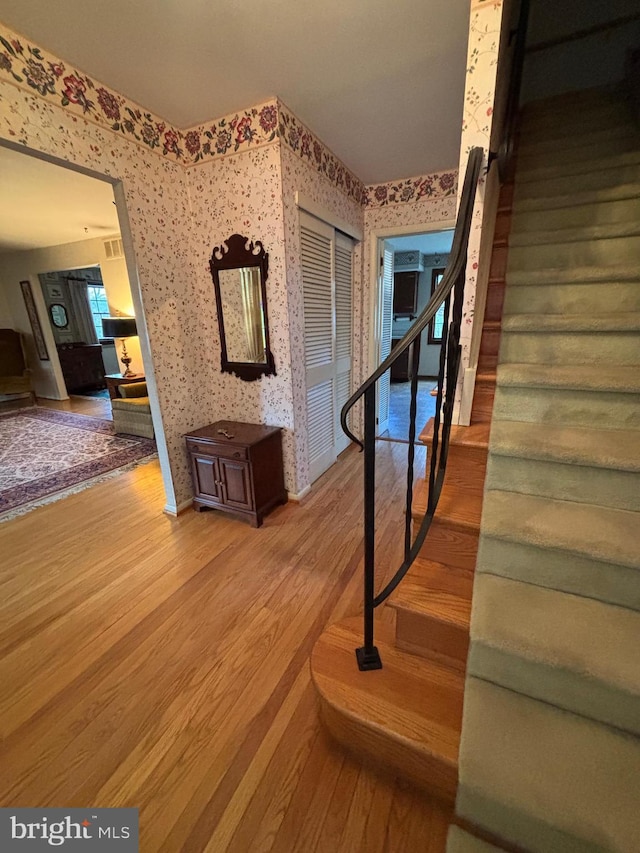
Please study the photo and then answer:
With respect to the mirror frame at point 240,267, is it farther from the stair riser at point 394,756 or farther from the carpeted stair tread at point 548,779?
the carpeted stair tread at point 548,779

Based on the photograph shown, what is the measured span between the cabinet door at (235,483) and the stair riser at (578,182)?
2503 mm

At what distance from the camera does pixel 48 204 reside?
337 cm

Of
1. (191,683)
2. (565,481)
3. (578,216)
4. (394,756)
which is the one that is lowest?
(191,683)

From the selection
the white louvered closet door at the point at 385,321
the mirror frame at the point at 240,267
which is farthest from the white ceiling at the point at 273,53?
the white louvered closet door at the point at 385,321

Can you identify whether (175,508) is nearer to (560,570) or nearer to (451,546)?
(451,546)

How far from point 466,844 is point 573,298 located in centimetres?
201

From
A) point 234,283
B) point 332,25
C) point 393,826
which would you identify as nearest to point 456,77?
point 332,25

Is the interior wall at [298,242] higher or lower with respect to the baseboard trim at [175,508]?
higher

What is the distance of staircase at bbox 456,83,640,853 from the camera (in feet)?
2.47

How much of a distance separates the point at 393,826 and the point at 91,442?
168 inches

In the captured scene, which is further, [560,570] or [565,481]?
[565,481]

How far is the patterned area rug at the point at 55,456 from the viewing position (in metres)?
2.76

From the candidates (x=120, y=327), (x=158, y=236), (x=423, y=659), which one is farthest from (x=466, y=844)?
(x=120, y=327)

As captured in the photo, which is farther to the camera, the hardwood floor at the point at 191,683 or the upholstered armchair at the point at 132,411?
the upholstered armchair at the point at 132,411
